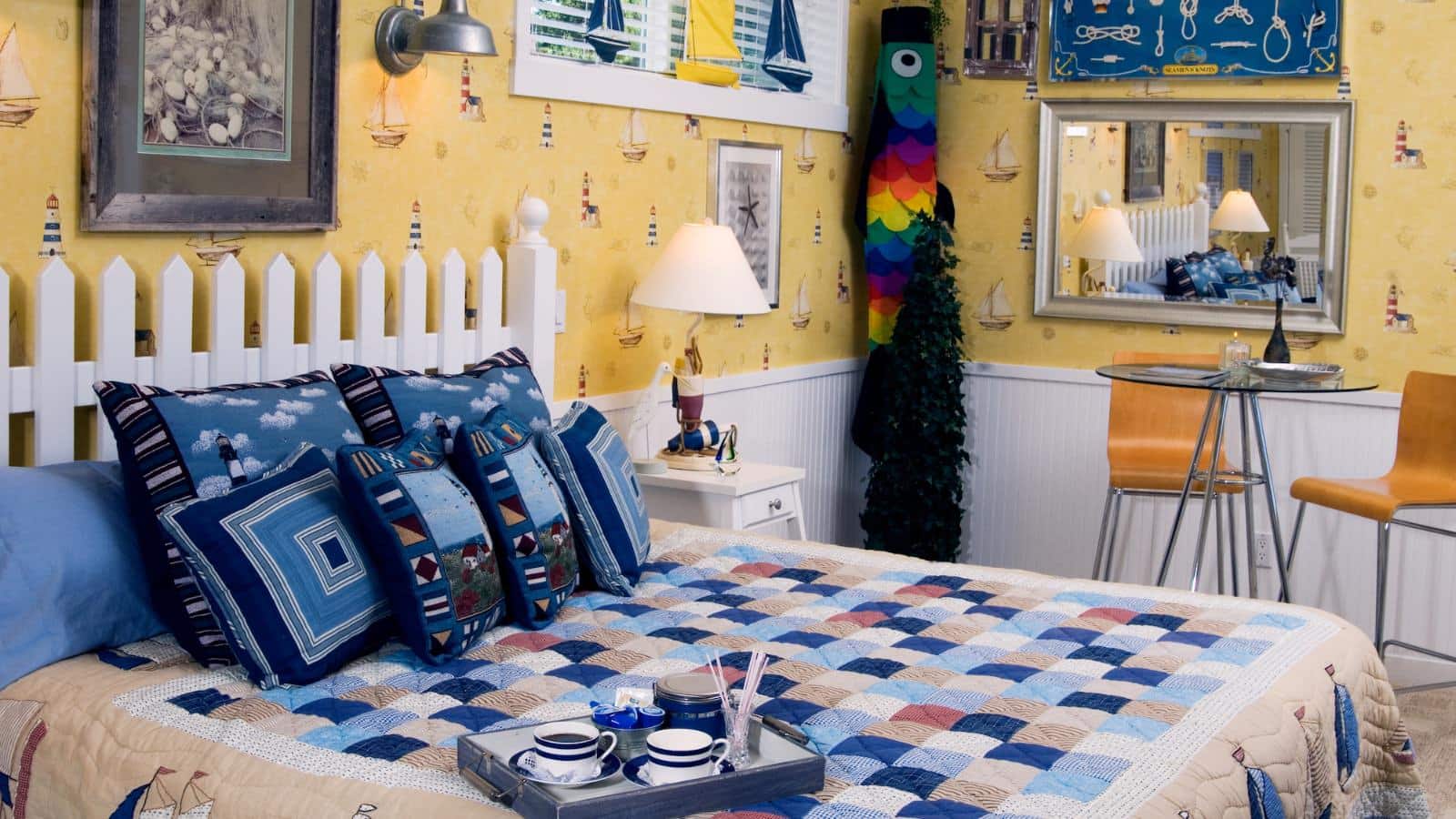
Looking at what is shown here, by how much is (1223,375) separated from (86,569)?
2.83 metres

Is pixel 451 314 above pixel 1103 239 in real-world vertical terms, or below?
below

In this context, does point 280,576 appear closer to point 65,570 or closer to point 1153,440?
point 65,570

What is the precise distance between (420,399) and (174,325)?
46 cm

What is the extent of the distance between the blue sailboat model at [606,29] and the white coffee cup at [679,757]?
8.04ft

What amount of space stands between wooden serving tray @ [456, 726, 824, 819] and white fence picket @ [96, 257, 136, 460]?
3.54ft

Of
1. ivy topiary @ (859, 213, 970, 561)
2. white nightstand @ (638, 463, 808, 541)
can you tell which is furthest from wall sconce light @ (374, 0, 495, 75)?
ivy topiary @ (859, 213, 970, 561)

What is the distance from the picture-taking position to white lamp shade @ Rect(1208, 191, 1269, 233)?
4.82 meters

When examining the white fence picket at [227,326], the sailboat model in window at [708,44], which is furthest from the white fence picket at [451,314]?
the sailboat model in window at [708,44]

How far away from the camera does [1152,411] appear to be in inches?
190

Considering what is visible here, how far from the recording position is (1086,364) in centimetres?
515

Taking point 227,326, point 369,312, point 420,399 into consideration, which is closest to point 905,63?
point 369,312

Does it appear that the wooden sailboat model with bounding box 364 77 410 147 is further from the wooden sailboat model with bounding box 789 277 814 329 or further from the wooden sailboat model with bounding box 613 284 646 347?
the wooden sailboat model with bounding box 789 277 814 329

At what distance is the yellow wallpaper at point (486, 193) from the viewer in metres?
2.61

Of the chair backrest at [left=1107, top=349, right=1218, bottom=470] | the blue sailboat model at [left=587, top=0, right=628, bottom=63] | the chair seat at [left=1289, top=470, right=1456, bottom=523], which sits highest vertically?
the blue sailboat model at [left=587, top=0, right=628, bottom=63]
